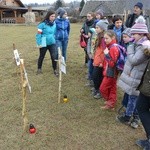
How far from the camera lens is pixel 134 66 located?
4258mm

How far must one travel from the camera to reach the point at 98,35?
18.5ft

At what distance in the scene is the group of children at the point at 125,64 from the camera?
4082 millimetres

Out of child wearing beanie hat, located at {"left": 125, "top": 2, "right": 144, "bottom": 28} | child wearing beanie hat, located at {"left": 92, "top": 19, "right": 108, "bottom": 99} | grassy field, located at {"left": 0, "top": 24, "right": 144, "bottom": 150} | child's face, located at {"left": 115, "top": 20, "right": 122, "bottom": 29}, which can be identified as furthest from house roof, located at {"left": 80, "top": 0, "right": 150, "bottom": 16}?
child wearing beanie hat, located at {"left": 92, "top": 19, "right": 108, "bottom": 99}

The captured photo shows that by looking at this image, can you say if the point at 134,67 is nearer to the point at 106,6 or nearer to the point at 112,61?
the point at 112,61

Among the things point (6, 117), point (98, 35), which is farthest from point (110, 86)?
point (6, 117)

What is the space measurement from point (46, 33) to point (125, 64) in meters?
3.55

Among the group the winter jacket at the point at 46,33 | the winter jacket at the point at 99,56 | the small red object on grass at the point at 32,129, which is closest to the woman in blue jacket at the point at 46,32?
the winter jacket at the point at 46,33

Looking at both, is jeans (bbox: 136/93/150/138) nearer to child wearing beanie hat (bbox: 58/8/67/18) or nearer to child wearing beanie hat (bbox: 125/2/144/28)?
child wearing beanie hat (bbox: 125/2/144/28)

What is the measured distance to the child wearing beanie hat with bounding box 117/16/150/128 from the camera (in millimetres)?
4031

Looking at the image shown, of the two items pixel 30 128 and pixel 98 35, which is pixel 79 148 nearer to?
pixel 30 128

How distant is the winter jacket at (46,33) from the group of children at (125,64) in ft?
4.87

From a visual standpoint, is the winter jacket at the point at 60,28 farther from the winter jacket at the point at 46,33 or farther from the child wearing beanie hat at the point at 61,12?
the winter jacket at the point at 46,33

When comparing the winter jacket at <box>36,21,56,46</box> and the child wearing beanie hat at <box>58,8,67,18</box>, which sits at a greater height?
the child wearing beanie hat at <box>58,8,67,18</box>

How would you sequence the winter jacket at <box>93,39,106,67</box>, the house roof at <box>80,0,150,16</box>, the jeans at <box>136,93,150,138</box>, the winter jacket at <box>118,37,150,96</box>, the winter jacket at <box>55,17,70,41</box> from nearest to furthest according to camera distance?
the jeans at <box>136,93,150,138</box>, the winter jacket at <box>118,37,150,96</box>, the winter jacket at <box>93,39,106,67</box>, the winter jacket at <box>55,17,70,41</box>, the house roof at <box>80,0,150,16</box>
